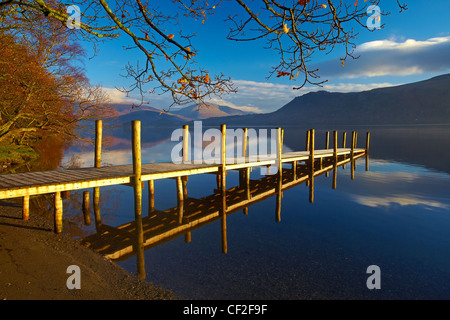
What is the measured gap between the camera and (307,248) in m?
7.70

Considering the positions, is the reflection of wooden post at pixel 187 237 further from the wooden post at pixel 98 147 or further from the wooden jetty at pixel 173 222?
the wooden post at pixel 98 147

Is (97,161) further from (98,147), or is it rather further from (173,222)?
(173,222)

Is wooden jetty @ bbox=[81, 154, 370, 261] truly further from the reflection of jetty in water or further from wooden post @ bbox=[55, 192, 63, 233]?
wooden post @ bbox=[55, 192, 63, 233]

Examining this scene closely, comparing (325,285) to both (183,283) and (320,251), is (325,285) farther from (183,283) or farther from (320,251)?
(183,283)

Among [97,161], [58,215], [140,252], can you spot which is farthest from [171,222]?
[97,161]

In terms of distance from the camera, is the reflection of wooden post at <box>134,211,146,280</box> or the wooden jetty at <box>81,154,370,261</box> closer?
the reflection of wooden post at <box>134,211,146,280</box>

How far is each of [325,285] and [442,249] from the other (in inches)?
181

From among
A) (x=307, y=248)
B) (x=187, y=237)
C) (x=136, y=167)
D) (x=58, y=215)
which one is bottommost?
(x=307, y=248)

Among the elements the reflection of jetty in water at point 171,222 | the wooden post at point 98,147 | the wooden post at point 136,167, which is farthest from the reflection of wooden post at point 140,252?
the wooden post at point 98,147

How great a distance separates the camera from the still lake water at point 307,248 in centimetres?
567

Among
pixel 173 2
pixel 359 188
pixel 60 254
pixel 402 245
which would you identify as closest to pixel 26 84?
pixel 60 254

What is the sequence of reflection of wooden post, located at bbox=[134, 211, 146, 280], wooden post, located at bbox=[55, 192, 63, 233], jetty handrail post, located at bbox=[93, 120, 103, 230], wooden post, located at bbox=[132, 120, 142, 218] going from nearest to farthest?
1. reflection of wooden post, located at bbox=[134, 211, 146, 280]
2. wooden post, located at bbox=[55, 192, 63, 233]
3. wooden post, located at bbox=[132, 120, 142, 218]
4. jetty handrail post, located at bbox=[93, 120, 103, 230]

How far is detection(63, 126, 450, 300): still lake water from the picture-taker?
18.6 ft

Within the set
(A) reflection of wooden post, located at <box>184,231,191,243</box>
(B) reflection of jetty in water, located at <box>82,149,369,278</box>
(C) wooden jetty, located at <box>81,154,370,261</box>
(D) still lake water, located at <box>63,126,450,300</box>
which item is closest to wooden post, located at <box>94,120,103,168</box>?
(B) reflection of jetty in water, located at <box>82,149,369,278</box>
